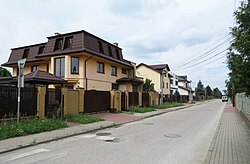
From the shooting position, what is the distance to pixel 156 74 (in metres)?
50.5

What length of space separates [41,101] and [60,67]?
12.2 meters

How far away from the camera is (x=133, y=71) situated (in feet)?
113

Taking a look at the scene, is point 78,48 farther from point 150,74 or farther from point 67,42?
point 150,74

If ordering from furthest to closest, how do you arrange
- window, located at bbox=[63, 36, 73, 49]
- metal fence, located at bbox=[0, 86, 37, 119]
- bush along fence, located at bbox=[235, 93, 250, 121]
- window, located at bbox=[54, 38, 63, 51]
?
window, located at bbox=[54, 38, 63, 51] → window, located at bbox=[63, 36, 73, 49] → bush along fence, located at bbox=[235, 93, 250, 121] → metal fence, located at bbox=[0, 86, 37, 119]

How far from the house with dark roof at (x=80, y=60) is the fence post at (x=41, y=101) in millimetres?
10008

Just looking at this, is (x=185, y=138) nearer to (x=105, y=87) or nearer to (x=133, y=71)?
(x=105, y=87)

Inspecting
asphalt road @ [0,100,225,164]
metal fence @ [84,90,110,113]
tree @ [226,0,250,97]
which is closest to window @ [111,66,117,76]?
metal fence @ [84,90,110,113]

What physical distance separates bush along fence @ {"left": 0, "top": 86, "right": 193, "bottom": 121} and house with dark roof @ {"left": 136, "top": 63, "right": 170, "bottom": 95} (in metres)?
27.2

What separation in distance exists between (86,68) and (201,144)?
17885 mm

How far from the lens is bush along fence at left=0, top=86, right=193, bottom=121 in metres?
11.8

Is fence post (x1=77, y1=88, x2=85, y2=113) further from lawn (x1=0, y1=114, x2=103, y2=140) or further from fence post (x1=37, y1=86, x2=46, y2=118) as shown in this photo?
lawn (x1=0, y1=114, x2=103, y2=140)

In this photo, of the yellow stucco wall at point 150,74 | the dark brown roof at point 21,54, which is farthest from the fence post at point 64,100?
the yellow stucco wall at point 150,74

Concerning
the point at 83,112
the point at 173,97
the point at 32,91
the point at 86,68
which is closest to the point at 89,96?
the point at 83,112

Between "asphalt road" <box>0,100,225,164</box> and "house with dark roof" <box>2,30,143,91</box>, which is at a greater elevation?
"house with dark roof" <box>2,30,143,91</box>
